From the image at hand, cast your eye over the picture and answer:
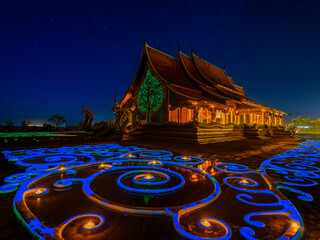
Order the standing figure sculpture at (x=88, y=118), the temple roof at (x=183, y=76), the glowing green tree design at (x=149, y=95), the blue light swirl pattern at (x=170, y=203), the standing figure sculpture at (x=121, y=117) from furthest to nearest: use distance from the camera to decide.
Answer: the glowing green tree design at (x=149, y=95), the temple roof at (x=183, y=76), the standing figure sculpture at (x=88, y=118), the standing figure sculpture at (x=121, y=117), the blue light swirl pattern at (x=170, y=203)

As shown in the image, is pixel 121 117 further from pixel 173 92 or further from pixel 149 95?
pixel 149 95

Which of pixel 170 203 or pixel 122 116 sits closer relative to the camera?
pixel 170 203

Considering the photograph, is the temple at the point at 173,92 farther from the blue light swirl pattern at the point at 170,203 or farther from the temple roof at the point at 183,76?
the blue light swirl pattern at the point at 170,203

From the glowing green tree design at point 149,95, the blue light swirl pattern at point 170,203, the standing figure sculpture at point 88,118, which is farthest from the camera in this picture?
the glowing green tree design at point 149,95

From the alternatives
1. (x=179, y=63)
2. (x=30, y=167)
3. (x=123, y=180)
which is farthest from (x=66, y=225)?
(x=179, y=63)

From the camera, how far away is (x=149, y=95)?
13.9 m

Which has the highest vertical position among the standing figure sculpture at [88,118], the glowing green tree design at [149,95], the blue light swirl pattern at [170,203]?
the glowing green tree design at [149,95]

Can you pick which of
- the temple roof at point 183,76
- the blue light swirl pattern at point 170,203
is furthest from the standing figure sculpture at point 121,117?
the blue light swirl pattern at point 170,203

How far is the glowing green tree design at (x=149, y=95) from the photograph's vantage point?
13.2 m

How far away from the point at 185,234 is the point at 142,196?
2.57 ft

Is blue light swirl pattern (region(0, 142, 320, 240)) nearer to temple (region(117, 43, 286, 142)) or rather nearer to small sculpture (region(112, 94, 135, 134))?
small sculpture (region(112, 94, 135, 134))

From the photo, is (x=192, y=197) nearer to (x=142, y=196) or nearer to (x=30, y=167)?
(x=142, y=196)

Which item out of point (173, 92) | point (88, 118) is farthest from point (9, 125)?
point (173, 92)

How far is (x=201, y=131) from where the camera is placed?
25.9 ft
